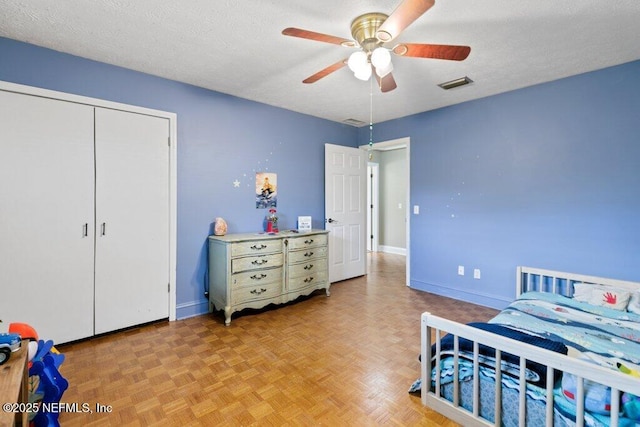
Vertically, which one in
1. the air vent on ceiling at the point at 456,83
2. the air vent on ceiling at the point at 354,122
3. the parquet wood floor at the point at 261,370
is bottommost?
the parquet wood floor at the point at 261,370

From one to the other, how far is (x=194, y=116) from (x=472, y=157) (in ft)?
10.7

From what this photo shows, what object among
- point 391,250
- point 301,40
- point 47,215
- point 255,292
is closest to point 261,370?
point 255,292

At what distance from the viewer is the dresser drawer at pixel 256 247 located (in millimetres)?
2969

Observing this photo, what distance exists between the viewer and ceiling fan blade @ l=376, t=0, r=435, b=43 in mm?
1332

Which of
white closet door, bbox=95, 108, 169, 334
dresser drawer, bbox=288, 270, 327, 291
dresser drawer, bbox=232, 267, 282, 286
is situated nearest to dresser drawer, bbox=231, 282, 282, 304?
dresser drawer, bbox=232, 267, 282, 286

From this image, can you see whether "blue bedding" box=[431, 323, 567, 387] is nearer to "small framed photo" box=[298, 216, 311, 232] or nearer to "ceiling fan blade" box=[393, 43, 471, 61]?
"ceiling fan blade" box=[393, 43, 471, 61]

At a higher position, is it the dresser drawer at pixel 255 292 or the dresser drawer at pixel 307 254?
the dresser drawer at pixel 307 254

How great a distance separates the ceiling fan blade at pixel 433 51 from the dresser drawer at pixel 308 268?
2478 mm

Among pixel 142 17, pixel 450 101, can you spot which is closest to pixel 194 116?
pixel 142 17

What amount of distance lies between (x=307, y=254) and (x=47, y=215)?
8.05ft

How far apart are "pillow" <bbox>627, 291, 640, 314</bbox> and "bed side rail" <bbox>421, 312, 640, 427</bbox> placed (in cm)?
139

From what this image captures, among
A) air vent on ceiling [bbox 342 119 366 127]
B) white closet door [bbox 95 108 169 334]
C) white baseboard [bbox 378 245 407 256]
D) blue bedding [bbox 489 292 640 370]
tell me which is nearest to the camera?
blue bedding [bbox 489 292 640 370]

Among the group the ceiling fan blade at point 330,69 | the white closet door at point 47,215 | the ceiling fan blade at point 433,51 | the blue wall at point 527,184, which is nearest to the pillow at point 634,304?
the blue wall at point 527,184

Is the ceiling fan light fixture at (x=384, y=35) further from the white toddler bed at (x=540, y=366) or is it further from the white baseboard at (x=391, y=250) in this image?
the white baseboard at (x=391, y=250)
